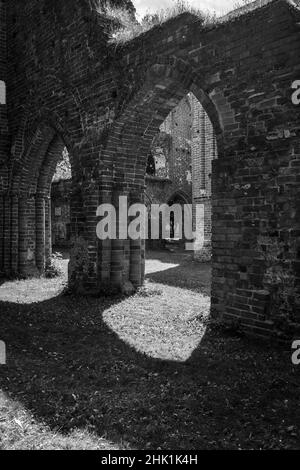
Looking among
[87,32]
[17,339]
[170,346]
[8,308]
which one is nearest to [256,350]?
[170,346]

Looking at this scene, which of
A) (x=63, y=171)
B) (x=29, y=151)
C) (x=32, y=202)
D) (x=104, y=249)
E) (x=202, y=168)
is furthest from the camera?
(x=63, y=171)

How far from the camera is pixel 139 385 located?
3.92 metres

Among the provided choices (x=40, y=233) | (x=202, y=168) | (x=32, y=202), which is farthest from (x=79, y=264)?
(x=202, y=168)

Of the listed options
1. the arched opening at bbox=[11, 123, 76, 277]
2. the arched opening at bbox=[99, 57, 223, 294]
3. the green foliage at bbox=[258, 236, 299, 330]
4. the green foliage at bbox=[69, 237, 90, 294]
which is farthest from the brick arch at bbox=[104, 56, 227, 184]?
the arched opening at bbox=[11, 123, 76, 277]

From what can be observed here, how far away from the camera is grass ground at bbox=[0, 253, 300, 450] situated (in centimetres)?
301

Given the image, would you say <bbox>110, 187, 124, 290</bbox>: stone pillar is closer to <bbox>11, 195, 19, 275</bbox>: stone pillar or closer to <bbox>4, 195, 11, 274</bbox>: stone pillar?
<bbox>11, 195, 19, 275</bbox>: stone pillar

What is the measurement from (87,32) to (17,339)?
6.19 meters

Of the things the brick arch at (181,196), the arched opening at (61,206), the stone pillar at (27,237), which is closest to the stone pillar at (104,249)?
the stone pillar at (27,237)

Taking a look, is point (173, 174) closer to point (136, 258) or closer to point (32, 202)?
point (32, 202)

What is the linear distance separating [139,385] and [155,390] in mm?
201

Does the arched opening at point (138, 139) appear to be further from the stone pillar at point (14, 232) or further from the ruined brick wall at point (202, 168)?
the ruined brick wall at point (202, 168)

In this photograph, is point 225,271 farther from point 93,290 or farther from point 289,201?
point 93,290

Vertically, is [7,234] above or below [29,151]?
below

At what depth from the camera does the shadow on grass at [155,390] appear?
9.98 ft
